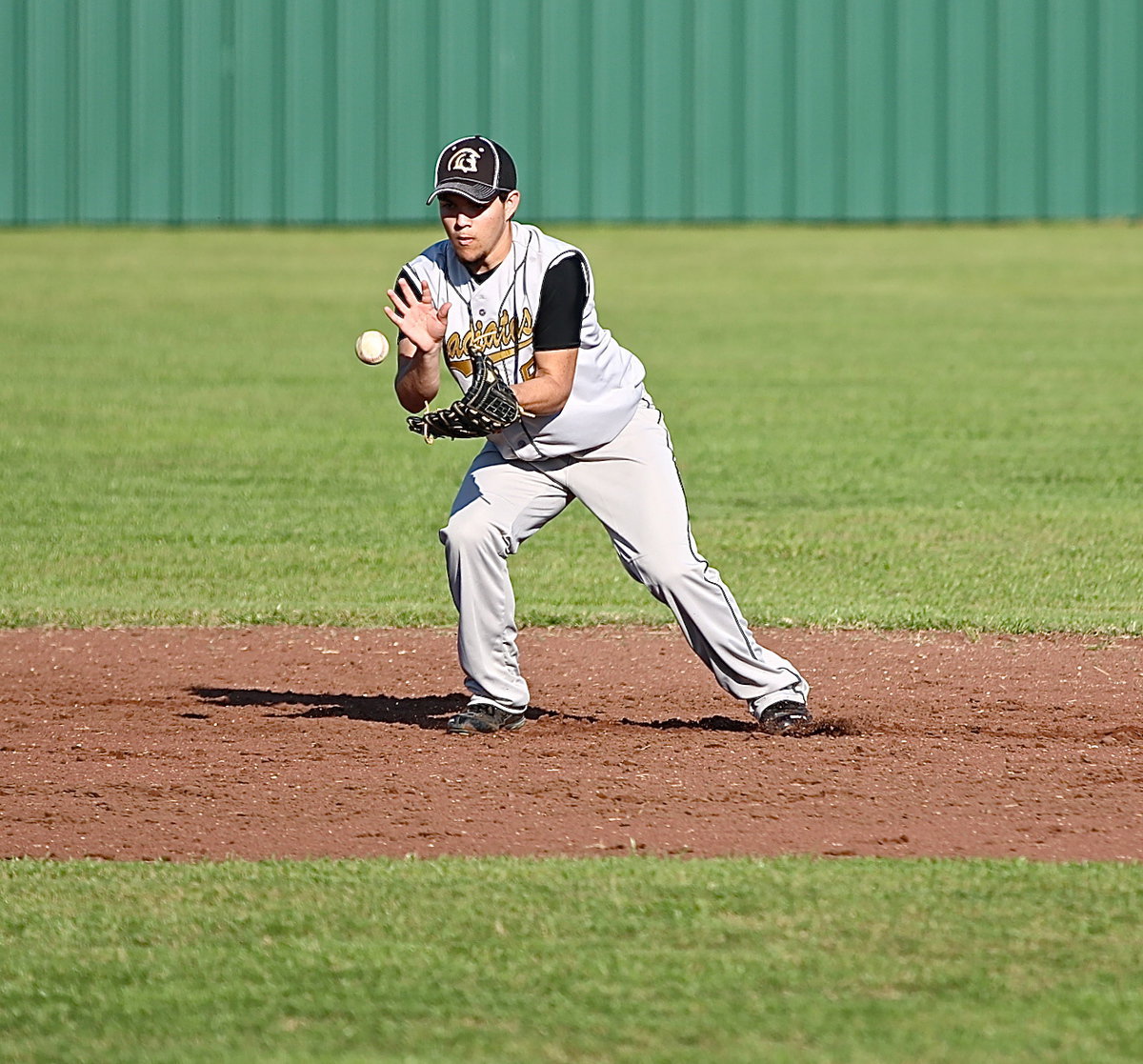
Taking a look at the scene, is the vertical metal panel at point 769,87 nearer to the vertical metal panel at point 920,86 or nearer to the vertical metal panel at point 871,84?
the vertical metal panel at point 871,84

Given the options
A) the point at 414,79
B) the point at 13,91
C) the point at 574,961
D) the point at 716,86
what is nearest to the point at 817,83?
the point at 716,86

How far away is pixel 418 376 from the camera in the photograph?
562 centimetres

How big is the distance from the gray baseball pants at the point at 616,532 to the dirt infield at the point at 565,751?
36cm

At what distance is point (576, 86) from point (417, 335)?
836 inches

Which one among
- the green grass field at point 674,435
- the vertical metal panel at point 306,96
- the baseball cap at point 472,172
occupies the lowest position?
the green grass field at point 674,435

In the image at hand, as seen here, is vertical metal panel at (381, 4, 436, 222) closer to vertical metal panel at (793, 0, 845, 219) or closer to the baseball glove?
vertical metal panel at (793, 0, 845, 219)

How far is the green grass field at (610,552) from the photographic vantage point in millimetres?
3670

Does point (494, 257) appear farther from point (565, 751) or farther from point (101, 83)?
point (101, 83)

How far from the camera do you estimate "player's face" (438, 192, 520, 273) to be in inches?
219

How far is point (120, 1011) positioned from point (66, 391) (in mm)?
12526

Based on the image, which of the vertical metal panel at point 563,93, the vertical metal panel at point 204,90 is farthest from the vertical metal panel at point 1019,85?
the vertical metal panel at point 204,90

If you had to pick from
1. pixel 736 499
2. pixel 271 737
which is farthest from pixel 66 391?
pixel 271 737

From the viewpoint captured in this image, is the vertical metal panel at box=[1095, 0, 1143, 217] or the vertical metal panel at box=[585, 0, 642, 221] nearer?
the vertical metal panel at box=[585, 0, 642, 221]

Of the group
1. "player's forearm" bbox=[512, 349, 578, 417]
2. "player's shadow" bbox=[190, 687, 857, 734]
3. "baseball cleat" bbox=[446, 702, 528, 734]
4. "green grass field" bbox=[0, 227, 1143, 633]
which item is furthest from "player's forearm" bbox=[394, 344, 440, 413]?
"green grass field" bbox=[0, 227, 1143, 633]
